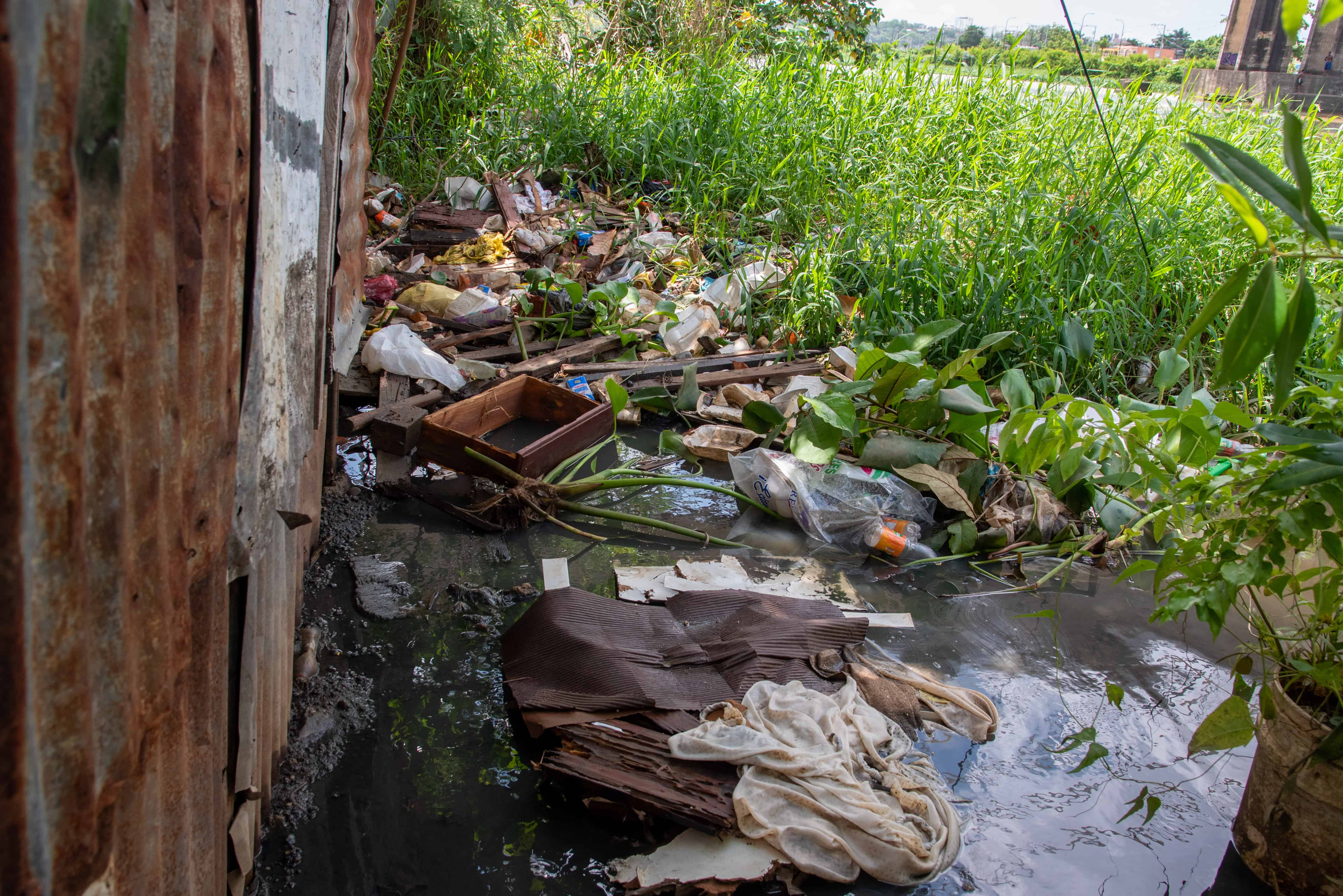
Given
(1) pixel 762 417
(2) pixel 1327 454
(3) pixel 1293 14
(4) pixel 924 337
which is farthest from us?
(1) pixel 762 417

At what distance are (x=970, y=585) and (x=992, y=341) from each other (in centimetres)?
116

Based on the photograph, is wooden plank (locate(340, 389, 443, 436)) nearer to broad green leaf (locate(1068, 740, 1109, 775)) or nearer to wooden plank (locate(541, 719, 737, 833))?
wooden plank (locate(541, 719, 737, 833))

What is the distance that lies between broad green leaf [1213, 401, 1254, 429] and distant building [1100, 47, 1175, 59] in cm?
2273

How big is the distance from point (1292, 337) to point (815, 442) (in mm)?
2638

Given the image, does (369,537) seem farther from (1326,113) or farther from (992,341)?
(1326,113)

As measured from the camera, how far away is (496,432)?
4.41 metres

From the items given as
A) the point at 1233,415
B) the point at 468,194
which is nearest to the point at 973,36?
the point at 468,194

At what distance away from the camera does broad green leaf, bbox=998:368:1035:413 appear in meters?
3.60

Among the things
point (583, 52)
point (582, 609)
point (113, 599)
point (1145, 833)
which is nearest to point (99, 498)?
point (113, 599)

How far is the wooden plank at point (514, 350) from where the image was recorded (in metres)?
4.98

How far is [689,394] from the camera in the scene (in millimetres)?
4641

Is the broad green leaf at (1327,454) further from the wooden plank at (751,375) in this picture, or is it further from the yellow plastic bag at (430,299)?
the yellow plastic bag at (430,299)

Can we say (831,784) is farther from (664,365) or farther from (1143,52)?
(1143,52)

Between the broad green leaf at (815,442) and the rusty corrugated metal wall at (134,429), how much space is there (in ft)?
8.00
